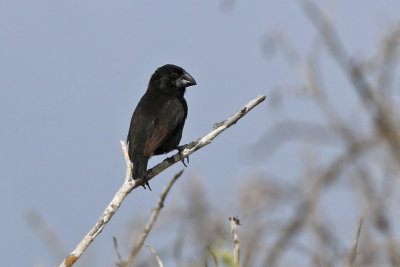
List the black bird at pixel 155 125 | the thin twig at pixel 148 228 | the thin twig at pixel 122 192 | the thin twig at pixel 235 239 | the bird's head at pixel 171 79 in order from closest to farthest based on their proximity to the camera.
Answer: the thin twig at pixel 148 228
the thin twig at pixel 235 239
the thin twig at pixel 122 192
the black bird at pixel 155 125
the bird's head at pixel 171 79

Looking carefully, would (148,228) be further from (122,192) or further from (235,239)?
(122,192)

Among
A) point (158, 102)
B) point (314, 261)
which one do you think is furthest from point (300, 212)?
point (158, 102)

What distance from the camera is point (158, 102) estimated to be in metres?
6.65

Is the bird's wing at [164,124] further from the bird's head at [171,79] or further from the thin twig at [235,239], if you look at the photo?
the thin twig at [235,239]

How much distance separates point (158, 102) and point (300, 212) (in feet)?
6.94

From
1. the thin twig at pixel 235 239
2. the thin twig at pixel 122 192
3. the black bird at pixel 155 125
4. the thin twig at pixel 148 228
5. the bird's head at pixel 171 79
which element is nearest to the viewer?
the thin twig at pixel 148 228

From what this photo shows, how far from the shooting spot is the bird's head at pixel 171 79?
724 cm

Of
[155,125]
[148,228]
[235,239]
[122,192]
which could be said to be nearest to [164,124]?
[155,125]

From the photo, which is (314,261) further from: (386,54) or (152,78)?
(152,78)

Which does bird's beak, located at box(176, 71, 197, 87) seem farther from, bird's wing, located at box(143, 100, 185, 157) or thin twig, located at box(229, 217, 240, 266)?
thin twig, located at box(229, 217, 240, 266)

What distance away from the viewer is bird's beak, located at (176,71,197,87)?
7.30 meters

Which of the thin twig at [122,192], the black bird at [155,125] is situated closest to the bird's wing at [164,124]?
the black bird at [155,125]

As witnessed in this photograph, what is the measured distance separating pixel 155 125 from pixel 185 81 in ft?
3.76

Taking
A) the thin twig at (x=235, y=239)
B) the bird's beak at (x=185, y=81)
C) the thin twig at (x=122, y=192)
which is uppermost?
the bird's beak at (x=185, y=81)
